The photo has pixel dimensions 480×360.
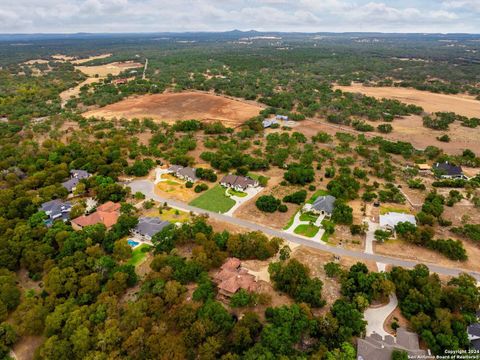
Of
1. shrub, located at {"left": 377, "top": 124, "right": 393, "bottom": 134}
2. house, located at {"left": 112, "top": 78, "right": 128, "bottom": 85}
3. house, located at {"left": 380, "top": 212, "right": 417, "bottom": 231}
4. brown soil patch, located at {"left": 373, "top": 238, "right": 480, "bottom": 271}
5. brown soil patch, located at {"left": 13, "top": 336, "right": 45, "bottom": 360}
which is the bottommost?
brown soil patch, located at {"left": 13, "top": 336, "right": 45, "bottom": 360}

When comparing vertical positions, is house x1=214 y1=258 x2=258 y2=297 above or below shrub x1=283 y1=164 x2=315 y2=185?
below

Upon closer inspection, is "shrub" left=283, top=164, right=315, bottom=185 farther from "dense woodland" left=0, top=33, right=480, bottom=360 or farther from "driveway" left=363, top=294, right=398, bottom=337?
"driveway" left=363, top=294, right=398, bottom=337

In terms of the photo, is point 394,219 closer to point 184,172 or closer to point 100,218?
point 184,172

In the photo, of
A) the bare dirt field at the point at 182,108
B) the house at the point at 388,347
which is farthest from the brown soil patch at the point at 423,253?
the bare dirt field at the point at 182,108

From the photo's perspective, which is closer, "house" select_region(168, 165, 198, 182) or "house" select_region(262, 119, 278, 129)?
"house" select_region(168, 165, 198, 182)

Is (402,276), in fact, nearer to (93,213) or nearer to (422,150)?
(93,213)

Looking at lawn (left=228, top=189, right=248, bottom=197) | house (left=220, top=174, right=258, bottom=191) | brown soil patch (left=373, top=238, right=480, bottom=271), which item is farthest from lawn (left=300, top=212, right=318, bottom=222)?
house (left=220, top=174, right=258, bottom=191)

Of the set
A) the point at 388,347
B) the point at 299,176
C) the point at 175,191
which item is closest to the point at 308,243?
the point at 388,347
